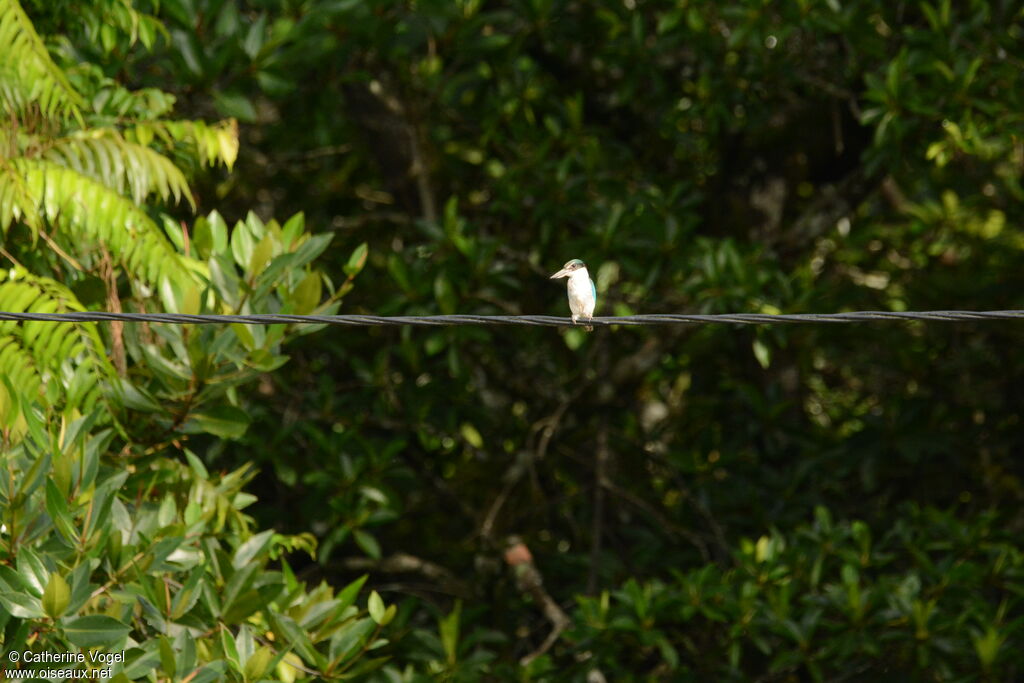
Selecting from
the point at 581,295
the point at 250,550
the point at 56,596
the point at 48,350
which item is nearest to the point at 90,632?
the point at 56,596

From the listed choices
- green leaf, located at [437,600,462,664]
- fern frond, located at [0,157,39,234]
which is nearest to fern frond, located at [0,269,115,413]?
fern frond, located at [0,157,39,234]

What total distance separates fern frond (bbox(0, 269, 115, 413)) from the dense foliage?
0.03 meters

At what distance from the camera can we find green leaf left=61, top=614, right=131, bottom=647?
432 cm

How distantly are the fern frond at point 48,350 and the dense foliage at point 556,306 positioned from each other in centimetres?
3

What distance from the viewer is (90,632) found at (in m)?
4.33

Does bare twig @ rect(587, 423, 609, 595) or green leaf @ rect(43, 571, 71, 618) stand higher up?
green leaf @ rect(43, 571, 71, 618)

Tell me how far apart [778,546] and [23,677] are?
4139 millimetres

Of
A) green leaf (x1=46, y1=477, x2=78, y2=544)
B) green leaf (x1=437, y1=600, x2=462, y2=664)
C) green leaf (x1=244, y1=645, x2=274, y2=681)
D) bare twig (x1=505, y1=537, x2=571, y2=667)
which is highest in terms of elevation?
green leaf (x1=46, y1=477, x2=78, y2=544)

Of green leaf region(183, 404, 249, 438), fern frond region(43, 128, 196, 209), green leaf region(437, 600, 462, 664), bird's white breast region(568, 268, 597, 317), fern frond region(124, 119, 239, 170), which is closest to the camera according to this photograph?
bird's white breast region(568, 268, 597, 317)

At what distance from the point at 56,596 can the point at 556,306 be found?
4.41 m

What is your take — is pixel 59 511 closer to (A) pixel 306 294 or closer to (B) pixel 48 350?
(B) pixel 48 350

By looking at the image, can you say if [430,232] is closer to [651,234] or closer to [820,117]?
[651,234]

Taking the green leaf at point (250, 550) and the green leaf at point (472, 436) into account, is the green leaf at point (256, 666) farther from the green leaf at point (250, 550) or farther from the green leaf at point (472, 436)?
the green leaf at point (472, 436)

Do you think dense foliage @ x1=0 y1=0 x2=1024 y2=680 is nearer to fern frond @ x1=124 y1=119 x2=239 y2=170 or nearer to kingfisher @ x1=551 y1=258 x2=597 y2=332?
fern frond @ x1=124 y1=119 x2=239 y2=170
